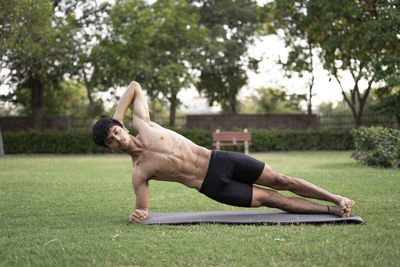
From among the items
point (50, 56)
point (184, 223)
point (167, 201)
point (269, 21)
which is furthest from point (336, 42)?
point (184, 223)

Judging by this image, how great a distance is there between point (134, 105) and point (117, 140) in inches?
32.3

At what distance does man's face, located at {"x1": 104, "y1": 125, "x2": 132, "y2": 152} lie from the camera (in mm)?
4266

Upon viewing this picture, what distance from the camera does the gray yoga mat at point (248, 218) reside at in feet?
13.9

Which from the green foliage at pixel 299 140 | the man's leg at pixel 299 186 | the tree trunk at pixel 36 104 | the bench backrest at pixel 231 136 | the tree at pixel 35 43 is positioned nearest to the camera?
the man's leg at pixel 299 186

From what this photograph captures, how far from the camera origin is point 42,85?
89.1ft

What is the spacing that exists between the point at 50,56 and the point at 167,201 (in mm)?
19425

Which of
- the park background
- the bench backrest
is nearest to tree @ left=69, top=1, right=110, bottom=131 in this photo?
the park background

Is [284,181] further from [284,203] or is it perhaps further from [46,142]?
[46,142]

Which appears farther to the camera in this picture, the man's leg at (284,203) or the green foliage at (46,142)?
the green foliage at (46,142)

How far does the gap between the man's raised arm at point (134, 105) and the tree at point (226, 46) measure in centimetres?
2276

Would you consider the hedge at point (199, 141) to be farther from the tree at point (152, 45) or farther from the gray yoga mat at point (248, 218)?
the gray yoga mat at point (248, 218)

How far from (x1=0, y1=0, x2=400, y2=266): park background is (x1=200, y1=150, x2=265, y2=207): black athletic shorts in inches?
20.8

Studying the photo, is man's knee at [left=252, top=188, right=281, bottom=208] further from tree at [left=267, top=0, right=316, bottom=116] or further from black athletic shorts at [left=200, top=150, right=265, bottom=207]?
tree at [left=267, top=0, right=316, bottom=116]

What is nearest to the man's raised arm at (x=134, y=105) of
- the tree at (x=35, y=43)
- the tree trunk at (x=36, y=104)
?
the tree at (x=35, y=43)
